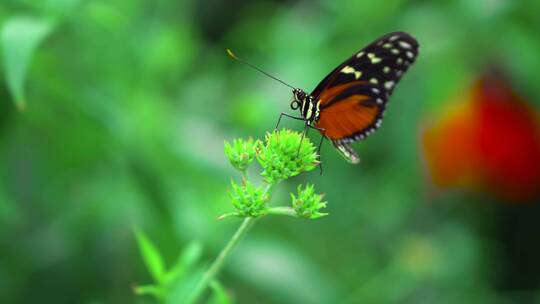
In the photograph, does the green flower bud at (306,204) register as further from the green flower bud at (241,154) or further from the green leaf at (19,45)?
the green leaf at (19,45)

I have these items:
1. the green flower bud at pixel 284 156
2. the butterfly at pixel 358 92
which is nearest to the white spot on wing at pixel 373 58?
the butterfly at pixel 358 92

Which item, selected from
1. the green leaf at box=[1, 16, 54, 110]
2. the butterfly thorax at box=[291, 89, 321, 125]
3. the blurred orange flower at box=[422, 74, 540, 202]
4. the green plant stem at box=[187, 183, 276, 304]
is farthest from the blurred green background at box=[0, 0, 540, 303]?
the green plant stem at box=[187, 183, 276, 304]

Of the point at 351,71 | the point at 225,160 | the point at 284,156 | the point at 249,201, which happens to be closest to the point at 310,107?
the point at 351,71

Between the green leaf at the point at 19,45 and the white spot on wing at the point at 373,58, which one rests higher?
the white spot on wing at the point at 373,58

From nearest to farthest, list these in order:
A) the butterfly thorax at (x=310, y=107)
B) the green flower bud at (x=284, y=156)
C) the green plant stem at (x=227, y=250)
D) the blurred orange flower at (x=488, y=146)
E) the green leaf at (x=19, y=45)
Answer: the green plant stem at (x=227, y=250) < the green flower bud at (x=284, y=156) < the green leaf at (x=19, y=45) < the butterfly thorax at (x=310, y=107) < the blurred orange flower at (x=488, y=146)

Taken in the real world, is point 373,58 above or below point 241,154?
above

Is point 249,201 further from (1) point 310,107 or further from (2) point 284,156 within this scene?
(1) point 310,107

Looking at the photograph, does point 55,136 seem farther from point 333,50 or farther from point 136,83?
point 333,50
